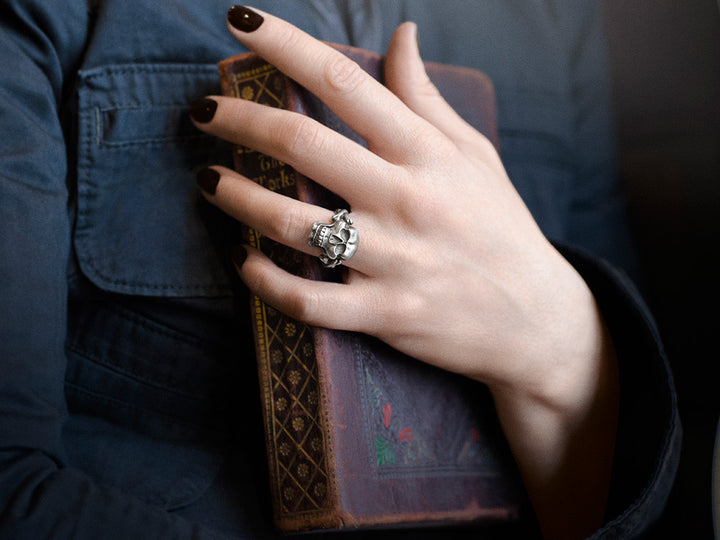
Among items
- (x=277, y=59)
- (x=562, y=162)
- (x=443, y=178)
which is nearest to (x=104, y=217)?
(x=277, y=59)

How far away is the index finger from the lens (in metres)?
0.55

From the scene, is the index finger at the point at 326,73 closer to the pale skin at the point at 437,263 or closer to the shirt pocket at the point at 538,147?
the pale skin at the point at 437,263

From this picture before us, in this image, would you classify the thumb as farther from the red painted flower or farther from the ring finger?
the red painted flower

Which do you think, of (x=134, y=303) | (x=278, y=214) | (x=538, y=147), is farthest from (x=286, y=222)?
(x=538, y=147)

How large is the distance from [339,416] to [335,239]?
18 cm

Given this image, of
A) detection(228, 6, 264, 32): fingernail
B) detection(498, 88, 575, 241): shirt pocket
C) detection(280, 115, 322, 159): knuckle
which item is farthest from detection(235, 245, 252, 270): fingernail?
detection(498, 88, 575, 241): shirt pocket

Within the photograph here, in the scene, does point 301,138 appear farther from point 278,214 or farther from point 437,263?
point 437,263

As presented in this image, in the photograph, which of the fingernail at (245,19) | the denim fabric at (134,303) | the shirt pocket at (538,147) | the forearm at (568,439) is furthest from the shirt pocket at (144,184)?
Answer: the shirt pocket at (538,147)

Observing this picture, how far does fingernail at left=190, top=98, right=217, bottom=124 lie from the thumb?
219 millimetres

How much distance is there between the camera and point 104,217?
0.62 m

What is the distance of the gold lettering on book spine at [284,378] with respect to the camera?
0.55 metres

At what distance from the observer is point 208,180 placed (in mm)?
595

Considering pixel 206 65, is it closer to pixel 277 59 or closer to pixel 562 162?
pixel 277 59

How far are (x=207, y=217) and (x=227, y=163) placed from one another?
0.22 ft
